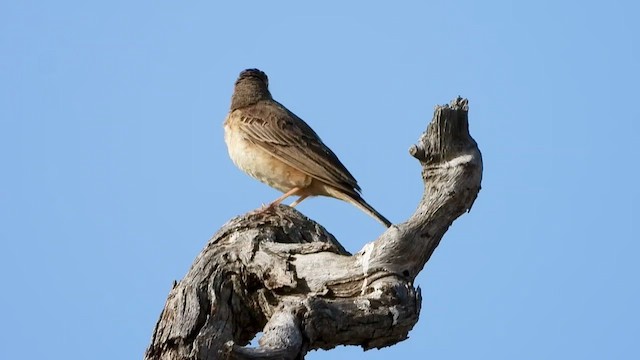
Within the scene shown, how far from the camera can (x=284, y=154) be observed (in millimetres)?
9992

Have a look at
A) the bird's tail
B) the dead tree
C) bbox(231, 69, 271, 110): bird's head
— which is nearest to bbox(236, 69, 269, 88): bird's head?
bbox(231, 69, 271, 110): bird's head

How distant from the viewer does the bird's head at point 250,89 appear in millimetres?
11224

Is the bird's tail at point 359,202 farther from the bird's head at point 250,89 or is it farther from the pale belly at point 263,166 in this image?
the bird's head at point 250,89

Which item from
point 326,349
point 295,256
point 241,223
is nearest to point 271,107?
point 241,223

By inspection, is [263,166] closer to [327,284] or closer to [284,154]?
[284,154]

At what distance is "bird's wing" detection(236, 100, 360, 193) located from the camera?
9.52 metres

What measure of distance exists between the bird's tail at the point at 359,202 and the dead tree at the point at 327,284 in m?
1.56

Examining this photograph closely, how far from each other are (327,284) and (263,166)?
3.58m

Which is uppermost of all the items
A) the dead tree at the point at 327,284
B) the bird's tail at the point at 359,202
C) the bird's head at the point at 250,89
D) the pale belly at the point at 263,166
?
the bird's head at the point at 250,89

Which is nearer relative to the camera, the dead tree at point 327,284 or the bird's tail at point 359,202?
the dead tree at point 327,284

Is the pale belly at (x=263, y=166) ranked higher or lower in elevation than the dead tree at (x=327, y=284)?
higher

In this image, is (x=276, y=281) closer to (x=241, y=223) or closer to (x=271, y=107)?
(x=241, y=223)

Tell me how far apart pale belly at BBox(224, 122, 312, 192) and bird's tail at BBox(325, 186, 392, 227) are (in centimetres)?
38

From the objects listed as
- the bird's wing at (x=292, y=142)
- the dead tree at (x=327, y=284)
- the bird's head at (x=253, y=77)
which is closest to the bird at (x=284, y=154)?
the bird's wing at (x=292, y=142)
